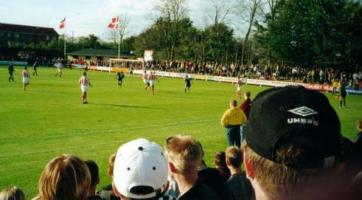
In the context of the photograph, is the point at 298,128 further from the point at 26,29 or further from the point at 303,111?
the point at 26,29

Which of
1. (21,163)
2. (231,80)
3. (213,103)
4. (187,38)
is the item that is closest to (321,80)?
(231,80)

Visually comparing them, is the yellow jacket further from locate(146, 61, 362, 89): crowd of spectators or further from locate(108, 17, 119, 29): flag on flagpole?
locate(108, 17, 119, 29): flag on flagpole

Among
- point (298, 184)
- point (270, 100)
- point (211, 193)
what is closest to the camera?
point (298, 184)

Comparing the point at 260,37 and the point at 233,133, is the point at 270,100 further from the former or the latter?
the point at 260,37

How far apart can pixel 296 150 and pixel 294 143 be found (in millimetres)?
29

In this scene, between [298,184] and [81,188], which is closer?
[298,184]

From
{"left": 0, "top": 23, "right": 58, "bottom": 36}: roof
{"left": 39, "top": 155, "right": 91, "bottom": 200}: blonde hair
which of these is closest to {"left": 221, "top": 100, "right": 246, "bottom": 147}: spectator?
{"left": 39, "top": 155, "right": 91, "bottom": 200}: blonde hair

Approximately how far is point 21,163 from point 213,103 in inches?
822

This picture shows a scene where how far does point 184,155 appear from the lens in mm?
4816

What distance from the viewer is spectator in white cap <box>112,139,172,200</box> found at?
314 cm

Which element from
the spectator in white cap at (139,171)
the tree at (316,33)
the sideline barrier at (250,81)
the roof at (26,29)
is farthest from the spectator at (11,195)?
the roof at (26,29)

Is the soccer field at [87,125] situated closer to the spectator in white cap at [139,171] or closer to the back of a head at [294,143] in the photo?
the spectator in white cap at [139,171]

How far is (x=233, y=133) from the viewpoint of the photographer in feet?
50.6

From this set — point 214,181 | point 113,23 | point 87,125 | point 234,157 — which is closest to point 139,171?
point 214,181
